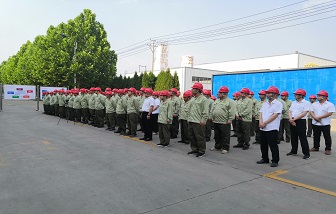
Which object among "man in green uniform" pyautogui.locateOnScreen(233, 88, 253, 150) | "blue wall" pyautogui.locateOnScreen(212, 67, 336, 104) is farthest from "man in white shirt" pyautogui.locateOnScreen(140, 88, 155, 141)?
"blue wall" pyautogui.locateOnScreen(212, 67, 336, 104)

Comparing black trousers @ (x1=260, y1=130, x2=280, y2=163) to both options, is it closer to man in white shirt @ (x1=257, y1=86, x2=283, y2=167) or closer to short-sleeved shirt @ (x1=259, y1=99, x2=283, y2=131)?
man in white shirt @ (x1=257, y1=86, x2=283, y2=167)

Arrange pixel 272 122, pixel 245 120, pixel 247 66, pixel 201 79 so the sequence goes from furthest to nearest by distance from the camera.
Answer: pixel 247 66 → pixel 201 79 → pixel 245 120 → pixel 272 122

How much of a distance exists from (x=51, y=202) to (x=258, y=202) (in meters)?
3.04

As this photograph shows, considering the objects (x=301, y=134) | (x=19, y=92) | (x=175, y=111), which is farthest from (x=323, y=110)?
(x=19, y=92)

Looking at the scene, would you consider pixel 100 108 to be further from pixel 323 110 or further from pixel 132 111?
pixel 323 110

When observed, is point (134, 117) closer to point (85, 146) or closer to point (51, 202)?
point (85, 146)

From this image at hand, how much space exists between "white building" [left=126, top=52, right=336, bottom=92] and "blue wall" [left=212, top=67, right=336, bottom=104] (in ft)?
72.2

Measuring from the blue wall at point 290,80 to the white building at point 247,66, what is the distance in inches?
867

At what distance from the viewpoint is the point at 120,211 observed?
3.60m

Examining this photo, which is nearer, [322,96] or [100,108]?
[322,96]

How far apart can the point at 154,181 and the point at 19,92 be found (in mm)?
20946

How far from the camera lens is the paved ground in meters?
3.80

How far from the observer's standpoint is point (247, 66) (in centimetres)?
5319

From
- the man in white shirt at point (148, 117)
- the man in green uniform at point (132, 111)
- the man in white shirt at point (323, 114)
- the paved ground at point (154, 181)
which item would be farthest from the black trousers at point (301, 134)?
the man in green uniform at point (132, 111)
